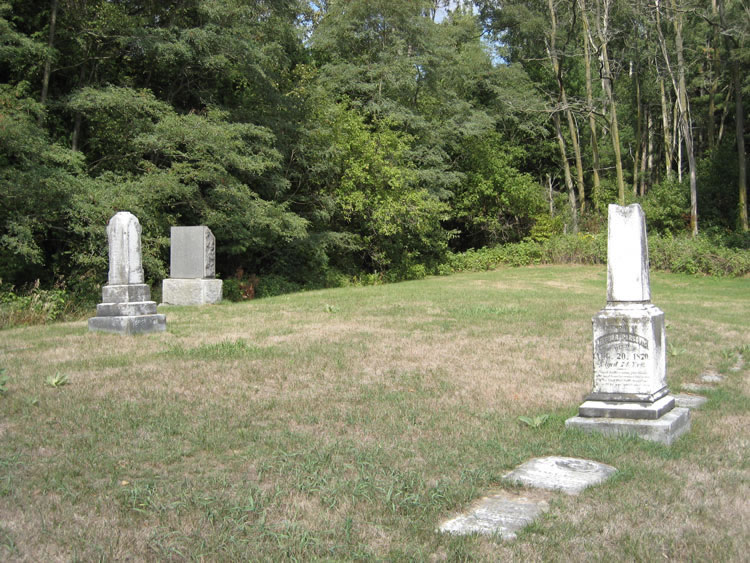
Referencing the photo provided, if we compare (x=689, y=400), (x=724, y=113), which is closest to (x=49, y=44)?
(x=689, y=400)

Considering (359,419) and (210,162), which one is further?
(210,162)

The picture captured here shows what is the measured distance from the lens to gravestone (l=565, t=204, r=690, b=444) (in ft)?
19.4

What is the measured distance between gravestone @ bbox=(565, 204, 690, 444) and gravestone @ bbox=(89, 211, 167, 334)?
26.4ft

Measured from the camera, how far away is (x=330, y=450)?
524 cm

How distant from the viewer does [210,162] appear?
20328mm

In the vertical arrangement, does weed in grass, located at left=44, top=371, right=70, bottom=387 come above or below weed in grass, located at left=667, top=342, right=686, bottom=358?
above

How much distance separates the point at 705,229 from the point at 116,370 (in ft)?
110

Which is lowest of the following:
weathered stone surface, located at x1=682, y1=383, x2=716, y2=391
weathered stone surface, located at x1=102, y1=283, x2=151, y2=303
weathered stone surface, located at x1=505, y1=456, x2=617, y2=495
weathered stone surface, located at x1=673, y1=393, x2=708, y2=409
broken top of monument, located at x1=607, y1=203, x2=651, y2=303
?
weathered stone surface, located at x1=505, y1=456, x2=617, y2=495

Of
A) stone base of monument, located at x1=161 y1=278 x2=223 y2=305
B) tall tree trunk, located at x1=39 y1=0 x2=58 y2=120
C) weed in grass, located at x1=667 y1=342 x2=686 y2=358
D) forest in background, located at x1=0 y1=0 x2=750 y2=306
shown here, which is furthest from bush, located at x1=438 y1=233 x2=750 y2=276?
weed in grass, located at x1=667 y1=342 x2=686 y2=358

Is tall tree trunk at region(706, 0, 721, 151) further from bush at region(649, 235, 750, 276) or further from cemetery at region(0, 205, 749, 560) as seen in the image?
cemetery at region(0, 205, 749, 560)

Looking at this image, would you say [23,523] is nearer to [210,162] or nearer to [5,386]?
[5,386]

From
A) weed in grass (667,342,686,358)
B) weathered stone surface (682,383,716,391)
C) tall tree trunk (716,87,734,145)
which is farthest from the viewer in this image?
tall tree trunk (716,87,734,145)

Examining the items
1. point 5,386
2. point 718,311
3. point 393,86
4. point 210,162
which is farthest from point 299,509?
point 393,86

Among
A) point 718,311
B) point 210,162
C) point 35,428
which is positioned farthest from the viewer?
point 210,162
